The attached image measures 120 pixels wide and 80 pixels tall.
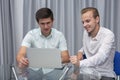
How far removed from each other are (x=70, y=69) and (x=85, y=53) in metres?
0.52

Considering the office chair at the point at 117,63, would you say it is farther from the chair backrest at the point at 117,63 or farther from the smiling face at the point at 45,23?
the smiling face at the point at 45,23

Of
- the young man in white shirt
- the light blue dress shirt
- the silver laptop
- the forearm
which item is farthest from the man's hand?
the light blue dress shirt

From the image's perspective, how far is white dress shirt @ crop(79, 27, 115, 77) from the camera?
2.50 m

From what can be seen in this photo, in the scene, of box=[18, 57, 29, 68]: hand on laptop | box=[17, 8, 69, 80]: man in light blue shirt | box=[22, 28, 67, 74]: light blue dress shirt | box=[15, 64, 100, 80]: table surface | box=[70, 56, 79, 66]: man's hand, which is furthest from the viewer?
box=[22, 28, 67, 74]: light blue dress shirt

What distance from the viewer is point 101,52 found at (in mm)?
2537

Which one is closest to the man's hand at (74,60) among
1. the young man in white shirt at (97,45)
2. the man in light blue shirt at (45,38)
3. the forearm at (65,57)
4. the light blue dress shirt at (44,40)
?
the young man in white shirt at (97,45)

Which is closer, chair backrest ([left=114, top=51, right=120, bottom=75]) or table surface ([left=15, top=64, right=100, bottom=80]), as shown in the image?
table surface ([left=15, top=64, right=100, bottom=80])

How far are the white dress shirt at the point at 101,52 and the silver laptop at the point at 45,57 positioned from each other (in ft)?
0.91

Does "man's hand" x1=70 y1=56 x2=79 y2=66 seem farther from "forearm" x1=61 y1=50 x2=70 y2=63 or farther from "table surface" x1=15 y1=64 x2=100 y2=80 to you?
"forearm" x1=61 y1=50 x2=70 y2=63

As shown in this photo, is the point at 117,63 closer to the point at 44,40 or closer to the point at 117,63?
the point at 117,63

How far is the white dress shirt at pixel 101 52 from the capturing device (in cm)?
250

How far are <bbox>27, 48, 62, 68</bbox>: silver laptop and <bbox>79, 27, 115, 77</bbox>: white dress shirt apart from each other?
277 mm

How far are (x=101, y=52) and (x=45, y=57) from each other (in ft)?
1.88

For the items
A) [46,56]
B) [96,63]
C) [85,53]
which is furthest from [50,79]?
[85,53]
